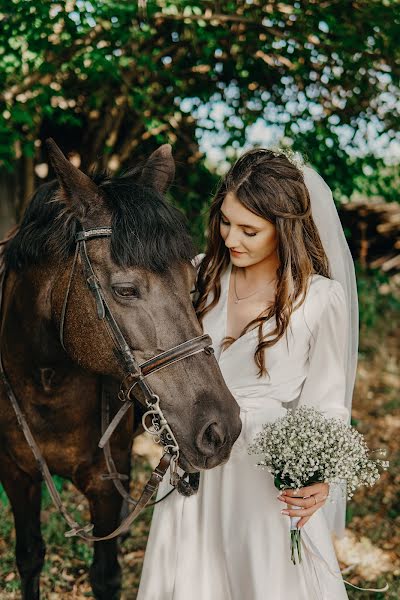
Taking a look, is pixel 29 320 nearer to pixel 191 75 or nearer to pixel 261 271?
pixel 261 271

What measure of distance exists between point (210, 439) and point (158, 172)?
44.3 inches

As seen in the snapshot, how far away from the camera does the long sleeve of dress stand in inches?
86.4

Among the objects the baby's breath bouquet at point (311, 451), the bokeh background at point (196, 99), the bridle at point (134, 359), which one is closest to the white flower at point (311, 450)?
the baby's breath bouquet at point (311, 451)

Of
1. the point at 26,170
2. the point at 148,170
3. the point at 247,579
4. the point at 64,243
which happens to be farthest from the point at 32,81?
the point at 247,579

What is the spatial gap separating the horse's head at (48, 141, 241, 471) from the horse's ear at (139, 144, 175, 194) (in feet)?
0.61

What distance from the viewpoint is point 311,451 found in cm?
188

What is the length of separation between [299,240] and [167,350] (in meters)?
0.71

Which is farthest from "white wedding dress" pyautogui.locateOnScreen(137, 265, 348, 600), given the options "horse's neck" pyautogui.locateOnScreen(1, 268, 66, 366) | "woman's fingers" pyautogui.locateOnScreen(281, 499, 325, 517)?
"horse's neck" pyautogui.locateOnScreen(1, 268, 66, 366)

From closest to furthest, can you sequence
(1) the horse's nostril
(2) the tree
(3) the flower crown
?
(1) the horse's nostril → (3) the flower crown → (2) the tree

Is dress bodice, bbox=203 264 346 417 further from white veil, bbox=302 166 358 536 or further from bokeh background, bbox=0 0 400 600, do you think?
bokeh background, bbox=0 0 400 600

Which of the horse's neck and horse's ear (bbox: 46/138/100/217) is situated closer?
horse's ear (bbox: 46/138/100/217)

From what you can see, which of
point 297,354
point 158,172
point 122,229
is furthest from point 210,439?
point 158,172

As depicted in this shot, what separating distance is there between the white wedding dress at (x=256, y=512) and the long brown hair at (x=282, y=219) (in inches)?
1.8

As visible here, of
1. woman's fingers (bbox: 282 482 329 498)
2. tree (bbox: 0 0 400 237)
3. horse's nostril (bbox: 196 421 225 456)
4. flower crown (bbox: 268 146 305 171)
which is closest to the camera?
horse's nostril (bbox: 196 421 225 456)
